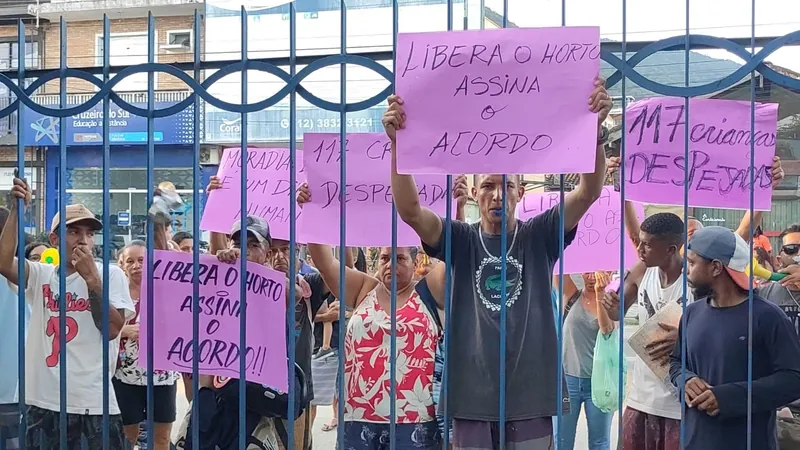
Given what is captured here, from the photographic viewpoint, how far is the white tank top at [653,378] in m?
3.85

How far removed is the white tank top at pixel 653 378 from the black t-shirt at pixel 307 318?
1708mm

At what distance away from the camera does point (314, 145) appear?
10.4 ft

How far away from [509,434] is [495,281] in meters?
0.57

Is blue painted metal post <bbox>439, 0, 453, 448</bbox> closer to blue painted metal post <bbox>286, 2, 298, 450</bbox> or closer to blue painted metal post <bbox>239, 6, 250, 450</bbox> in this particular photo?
blue painted metal post <bbox>286, 2, 298, 450</bbox>

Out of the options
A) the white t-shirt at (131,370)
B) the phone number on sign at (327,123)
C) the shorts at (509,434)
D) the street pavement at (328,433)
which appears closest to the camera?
the shorts at (509,434)

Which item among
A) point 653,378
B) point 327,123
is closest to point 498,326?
point 653,378

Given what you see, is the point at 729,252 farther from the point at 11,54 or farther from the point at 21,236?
the point at 11,54

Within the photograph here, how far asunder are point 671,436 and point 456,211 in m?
1.47

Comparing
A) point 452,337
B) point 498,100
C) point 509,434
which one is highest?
point 498,100

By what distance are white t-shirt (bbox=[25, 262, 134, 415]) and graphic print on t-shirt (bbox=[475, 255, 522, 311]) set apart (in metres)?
1.77

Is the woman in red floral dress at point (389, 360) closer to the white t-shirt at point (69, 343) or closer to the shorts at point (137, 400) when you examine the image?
the white t-shirt at point (69, 343)

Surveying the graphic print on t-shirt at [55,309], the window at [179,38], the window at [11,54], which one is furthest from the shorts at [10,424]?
the window at [11,54]

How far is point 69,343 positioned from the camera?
401 centimetres

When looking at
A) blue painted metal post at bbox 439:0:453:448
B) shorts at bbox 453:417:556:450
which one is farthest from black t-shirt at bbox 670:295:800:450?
blue painted metal post at bbox 439:0:453:448
